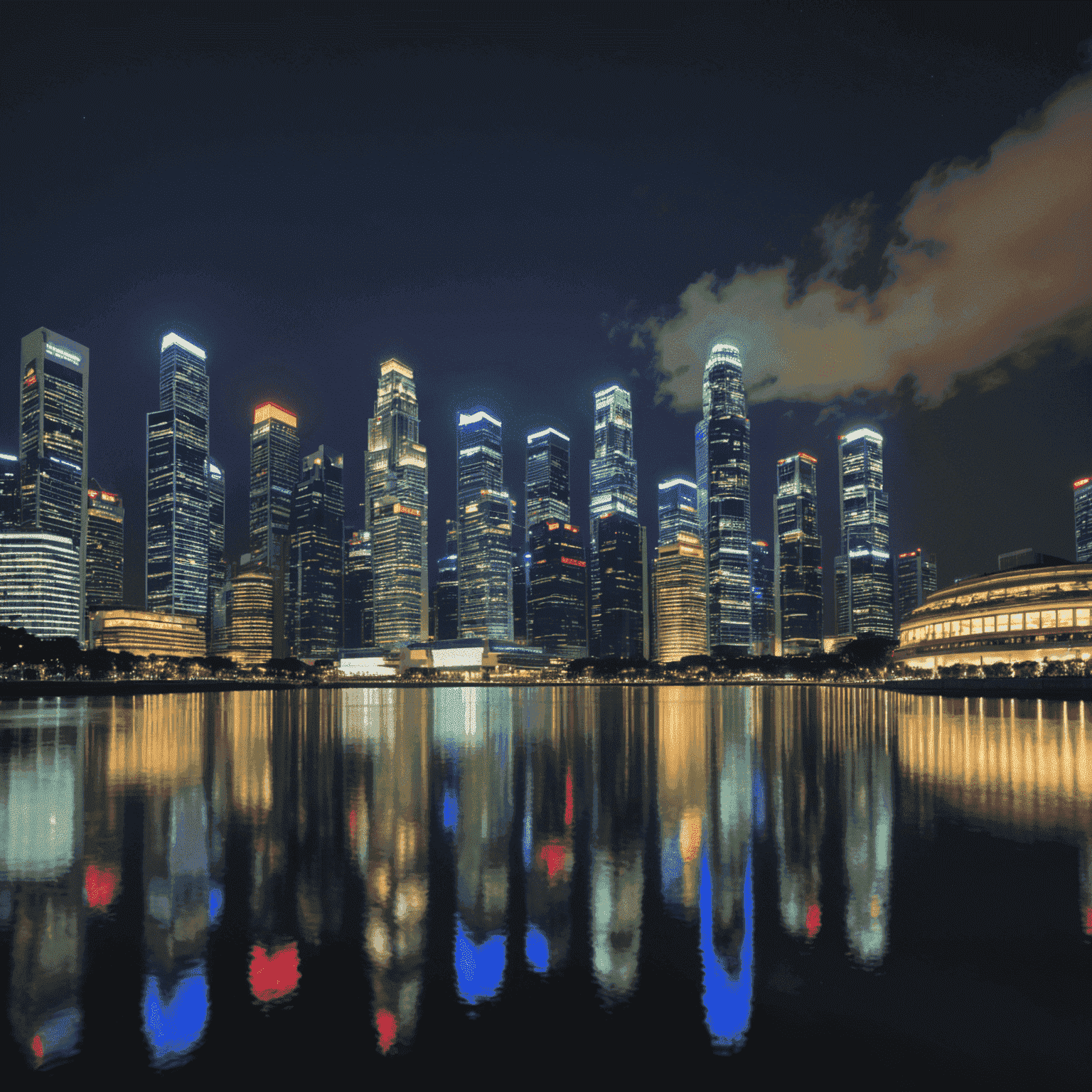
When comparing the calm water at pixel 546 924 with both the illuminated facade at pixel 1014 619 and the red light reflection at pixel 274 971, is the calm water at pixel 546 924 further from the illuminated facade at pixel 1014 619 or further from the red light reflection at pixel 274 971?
the illuminated facade at pixel 1014 619

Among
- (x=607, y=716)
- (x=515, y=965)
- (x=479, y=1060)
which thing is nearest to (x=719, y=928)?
(x=515, y=965)

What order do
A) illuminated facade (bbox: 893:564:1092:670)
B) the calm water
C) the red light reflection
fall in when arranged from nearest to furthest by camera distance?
the calm water < the red light reflection < illuminated facade (bbox: 893:564:1092:670)

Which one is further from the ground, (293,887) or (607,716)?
(293,887)

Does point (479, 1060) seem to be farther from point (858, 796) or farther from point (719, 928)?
point (858, 796)

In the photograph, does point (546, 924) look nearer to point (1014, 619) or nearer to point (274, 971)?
point (274, 971)

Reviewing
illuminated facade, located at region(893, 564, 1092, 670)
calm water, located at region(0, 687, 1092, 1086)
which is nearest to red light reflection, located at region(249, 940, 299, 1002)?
calm water, located at region(0, 687, 1092, 1086)

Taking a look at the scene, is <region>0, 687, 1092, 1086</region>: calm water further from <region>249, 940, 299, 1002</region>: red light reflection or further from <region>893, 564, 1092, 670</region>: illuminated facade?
<region>893, 564, 1092, 670</region>: illuminated facade
